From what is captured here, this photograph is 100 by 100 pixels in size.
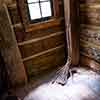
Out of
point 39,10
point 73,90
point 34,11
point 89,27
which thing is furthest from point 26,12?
point 73,90

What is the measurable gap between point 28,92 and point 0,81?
590 mm

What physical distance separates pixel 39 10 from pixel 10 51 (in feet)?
3.31

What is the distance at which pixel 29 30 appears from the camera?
281 cm

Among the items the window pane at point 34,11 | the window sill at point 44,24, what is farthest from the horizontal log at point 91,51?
the window pane at point 34,11

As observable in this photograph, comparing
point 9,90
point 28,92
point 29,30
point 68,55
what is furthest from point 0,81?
point 68,55

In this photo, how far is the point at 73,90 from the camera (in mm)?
2648

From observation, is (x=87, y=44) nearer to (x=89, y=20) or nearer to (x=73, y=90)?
Answer: (x=89, y=20)

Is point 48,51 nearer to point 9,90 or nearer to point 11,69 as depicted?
point 11,69

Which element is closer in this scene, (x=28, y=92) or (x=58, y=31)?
(x=28, y=92)

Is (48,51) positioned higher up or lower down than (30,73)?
higher up

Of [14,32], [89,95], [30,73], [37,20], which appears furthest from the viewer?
[30,73]

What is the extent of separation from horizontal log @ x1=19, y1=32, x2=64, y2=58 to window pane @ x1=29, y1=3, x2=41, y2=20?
468 millimetres

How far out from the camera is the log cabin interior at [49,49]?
258cm

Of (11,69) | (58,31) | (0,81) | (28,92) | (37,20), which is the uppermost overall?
(37,20)
